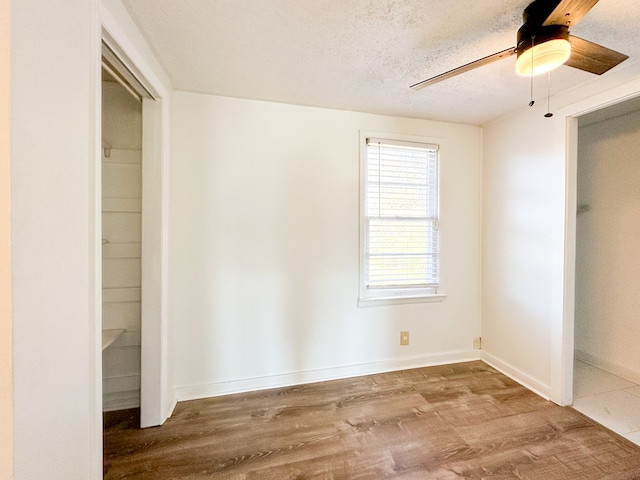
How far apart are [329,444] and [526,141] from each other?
9.31ft

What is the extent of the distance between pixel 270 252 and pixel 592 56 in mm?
2211

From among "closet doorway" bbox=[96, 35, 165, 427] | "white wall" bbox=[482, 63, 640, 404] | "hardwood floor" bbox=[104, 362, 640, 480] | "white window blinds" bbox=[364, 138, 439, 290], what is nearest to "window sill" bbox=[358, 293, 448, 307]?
"white window blinds" bbox=[364, 138, 439, 290]

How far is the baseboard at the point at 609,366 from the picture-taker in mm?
2365

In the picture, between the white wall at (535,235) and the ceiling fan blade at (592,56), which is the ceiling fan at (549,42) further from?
the white wall at (535,235)

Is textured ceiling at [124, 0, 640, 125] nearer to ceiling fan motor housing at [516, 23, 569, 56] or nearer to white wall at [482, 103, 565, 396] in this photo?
ceiling fan motor housing at [516, 23, 569, 56]

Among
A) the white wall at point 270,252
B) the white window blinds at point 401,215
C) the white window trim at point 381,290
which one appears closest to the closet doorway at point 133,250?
the white wall at point 270,252

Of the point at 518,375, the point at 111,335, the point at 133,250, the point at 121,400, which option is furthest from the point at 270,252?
the point at 518,375

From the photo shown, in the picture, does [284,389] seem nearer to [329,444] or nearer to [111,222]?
[329,444]

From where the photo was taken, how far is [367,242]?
8.16ft

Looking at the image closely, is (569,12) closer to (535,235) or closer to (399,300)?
(535,235)

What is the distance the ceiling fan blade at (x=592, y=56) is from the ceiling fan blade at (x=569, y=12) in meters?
0.10

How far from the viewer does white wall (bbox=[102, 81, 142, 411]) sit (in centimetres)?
193

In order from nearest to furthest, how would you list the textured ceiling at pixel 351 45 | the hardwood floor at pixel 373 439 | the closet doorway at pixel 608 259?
1. the textured ceiling at pixel 351 45
2. the hardwood floor at pixel 373 439
3. the closet doorway at pixel 608 259
